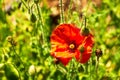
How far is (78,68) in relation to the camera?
2.98 m

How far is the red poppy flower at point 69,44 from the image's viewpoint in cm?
262

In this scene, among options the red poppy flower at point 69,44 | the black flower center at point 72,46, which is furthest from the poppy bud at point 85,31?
the black flower center at point 72,46

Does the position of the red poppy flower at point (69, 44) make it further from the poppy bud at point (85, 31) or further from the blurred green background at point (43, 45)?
the blurred green background at point (43, 45)

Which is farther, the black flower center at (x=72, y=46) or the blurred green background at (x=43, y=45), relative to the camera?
the blurred green background at (x=43, y=45)

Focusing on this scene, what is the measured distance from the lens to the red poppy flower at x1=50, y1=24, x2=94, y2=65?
2.62 meters

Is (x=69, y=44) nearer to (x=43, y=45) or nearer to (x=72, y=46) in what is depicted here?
(x=72, y=46)

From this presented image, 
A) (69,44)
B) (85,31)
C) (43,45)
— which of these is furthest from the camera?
(43,45)

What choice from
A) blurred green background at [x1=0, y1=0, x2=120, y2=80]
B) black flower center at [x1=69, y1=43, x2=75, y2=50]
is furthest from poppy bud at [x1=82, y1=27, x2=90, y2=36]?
blurred green background at [x1=0, y1=0, x2=120, y2=80]

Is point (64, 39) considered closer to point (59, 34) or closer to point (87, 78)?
point (59, 34)

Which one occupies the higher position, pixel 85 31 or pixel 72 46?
pixel 85 31

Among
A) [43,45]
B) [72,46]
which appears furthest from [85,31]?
[43,45]

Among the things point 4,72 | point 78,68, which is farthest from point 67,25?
point 4,72

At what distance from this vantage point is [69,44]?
284 centimetres

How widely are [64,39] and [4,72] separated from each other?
1.19m
